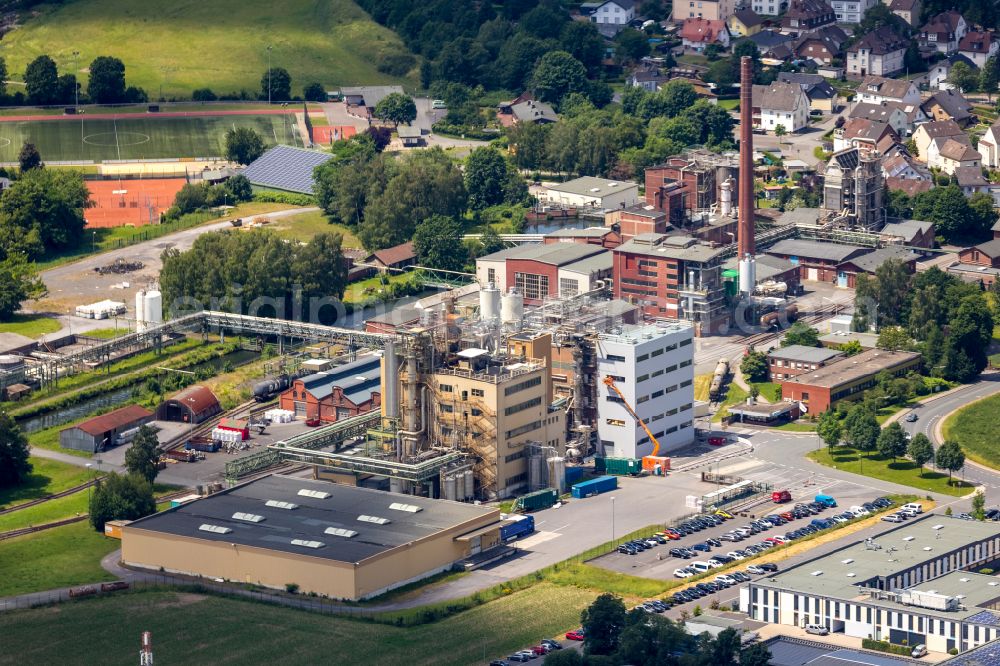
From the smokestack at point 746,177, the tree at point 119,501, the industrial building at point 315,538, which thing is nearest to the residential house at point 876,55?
the smokestack at point 746,177

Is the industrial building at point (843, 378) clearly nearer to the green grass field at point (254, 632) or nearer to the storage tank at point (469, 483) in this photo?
the storage tank at point (469, 483)

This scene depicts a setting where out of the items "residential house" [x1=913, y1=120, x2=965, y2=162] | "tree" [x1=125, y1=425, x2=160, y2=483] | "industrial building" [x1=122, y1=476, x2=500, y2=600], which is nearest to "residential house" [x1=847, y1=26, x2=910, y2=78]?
"residential house" [x1=913, y1=120, x2=965, y2=162]

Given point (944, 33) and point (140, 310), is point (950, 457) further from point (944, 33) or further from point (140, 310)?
point (944, 33)

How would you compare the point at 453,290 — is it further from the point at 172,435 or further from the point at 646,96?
the point at 646,96

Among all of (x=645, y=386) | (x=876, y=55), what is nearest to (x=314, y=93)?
(x=876, y=55)

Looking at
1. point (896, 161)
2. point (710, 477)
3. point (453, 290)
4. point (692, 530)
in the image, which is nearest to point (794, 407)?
point (710, 477)
